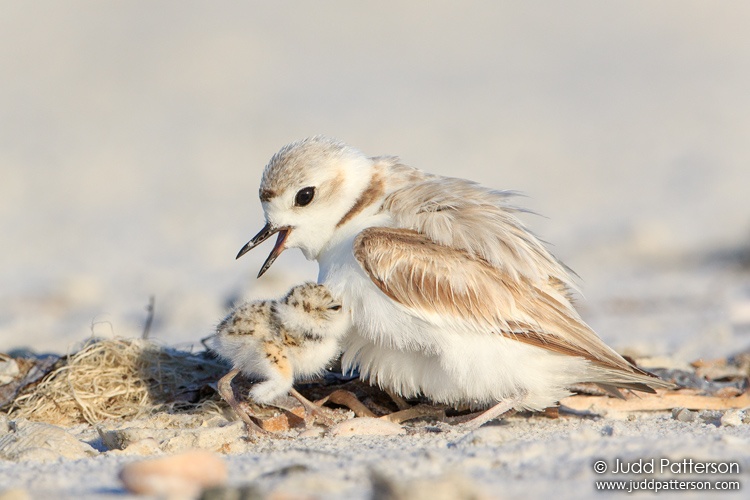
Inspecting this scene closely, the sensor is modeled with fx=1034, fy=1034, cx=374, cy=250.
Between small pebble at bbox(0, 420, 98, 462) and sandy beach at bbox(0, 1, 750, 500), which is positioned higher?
sandy beach at bbox(0, 1, 750, 500)

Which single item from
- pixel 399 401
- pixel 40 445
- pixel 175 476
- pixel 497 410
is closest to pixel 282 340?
pixel 399 401

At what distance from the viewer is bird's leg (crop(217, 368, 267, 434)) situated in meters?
4.61

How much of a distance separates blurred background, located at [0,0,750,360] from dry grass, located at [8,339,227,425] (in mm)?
217

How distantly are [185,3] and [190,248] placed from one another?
51.4ft

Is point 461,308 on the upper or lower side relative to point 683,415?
upper

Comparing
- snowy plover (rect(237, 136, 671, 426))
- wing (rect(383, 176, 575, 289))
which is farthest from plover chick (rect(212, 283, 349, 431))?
wing (rect(383, 176, 575, 289))

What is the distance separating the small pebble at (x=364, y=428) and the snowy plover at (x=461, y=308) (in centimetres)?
27

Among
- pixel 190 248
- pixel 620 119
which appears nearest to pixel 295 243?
pixel 190 248

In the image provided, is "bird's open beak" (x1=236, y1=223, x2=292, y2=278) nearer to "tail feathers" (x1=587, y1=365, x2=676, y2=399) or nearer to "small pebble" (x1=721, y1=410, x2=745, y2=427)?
"tail feathers" (x1=587, y1=365, x2=676, y2=399)

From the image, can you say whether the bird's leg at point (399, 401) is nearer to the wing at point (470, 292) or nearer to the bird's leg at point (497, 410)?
the bird's leg at point (497, 410)

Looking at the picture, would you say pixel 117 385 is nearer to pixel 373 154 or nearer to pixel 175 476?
pixel 175 476

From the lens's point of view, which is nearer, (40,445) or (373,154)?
(40,445)

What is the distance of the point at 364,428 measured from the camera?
4609mm

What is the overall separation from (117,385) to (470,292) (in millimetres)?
1977
